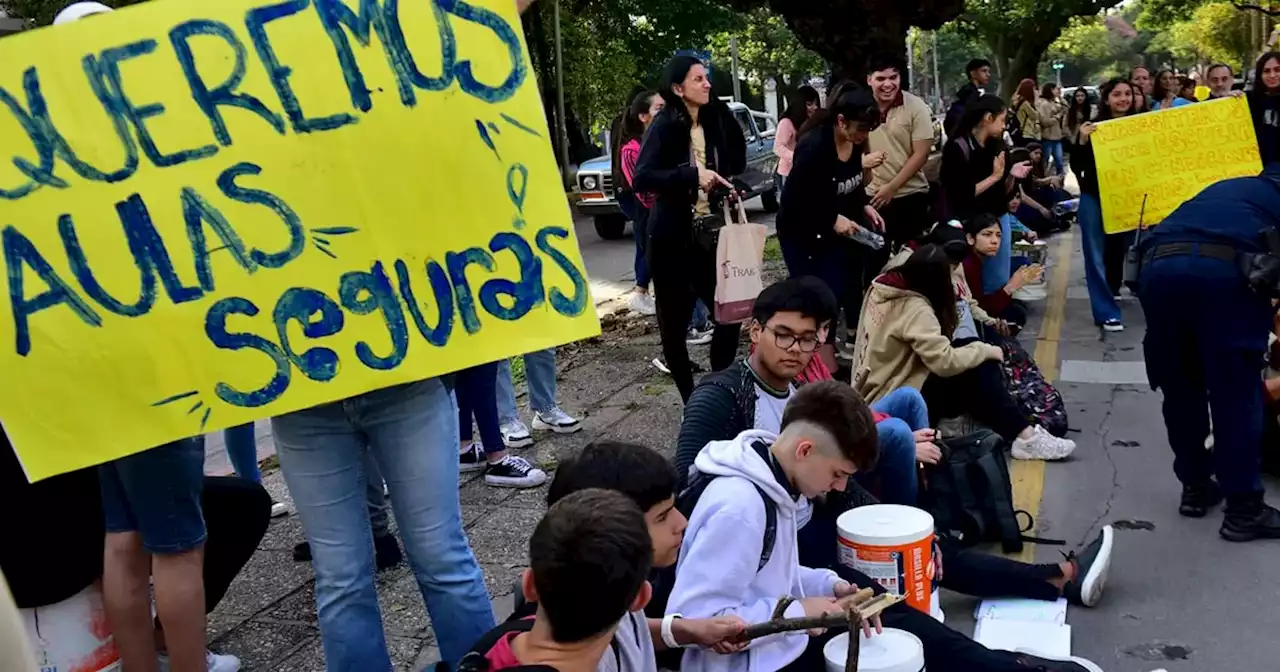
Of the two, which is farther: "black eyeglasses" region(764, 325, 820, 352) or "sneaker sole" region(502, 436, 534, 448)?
"sneaker sole" region(502, 436, 534, 448)

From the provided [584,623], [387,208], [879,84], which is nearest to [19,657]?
[584,623]

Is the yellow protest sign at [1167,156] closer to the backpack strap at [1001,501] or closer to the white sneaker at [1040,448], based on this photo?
the white sneaker at [1040,448]

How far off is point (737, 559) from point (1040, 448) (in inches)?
116

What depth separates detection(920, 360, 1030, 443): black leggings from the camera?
502 centimetres

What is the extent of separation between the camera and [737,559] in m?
2.70

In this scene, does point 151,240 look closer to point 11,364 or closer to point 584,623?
point 11,364

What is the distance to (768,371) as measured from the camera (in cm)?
362

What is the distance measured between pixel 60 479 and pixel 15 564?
0.24 m

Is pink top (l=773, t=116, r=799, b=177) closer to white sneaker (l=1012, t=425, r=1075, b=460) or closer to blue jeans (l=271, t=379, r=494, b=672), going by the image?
white sneaker (l=1012, t=425, r=1075, b=460)

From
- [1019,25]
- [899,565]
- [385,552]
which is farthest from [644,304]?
[1019,25]

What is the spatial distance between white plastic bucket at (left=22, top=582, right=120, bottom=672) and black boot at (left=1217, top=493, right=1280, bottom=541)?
3.66 metres

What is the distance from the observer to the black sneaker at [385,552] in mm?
4254

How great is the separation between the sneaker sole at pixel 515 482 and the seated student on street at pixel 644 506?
2468 mm

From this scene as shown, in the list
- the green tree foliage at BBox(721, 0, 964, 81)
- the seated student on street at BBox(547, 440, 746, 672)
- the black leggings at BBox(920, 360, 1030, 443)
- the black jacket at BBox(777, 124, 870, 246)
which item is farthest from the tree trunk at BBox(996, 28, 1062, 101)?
the seated student on street at BBox(547, 440, 746, 672)
